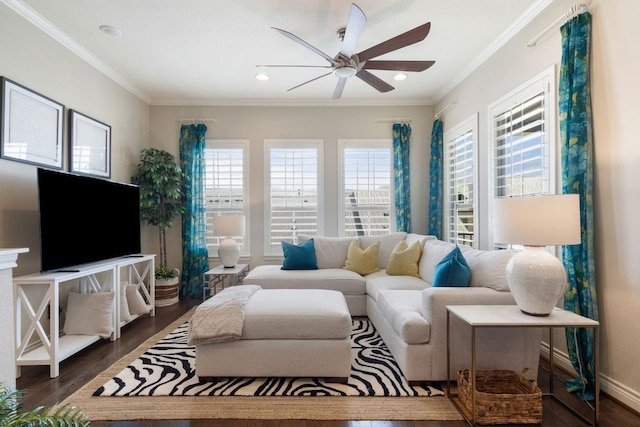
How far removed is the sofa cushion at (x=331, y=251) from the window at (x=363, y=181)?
558 millimetres

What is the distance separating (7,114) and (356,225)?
160 inches

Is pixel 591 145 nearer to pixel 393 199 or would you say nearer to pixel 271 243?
pixel 393 199

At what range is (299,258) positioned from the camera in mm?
4277

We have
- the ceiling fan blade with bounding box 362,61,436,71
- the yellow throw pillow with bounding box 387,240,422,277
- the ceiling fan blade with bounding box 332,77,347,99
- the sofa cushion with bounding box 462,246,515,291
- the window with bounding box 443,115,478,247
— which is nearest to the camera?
the sofa cushion with bounding box 462,246,515,291

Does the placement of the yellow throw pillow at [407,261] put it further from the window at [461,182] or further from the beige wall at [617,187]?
the beige wall at [617,187]

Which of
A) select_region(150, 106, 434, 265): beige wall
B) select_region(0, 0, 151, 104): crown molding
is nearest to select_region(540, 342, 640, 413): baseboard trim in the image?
select_region(150, 106, 434, 265): beige wall

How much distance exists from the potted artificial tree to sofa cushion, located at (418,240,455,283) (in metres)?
3.28

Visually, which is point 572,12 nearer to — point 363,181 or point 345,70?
point 345,70

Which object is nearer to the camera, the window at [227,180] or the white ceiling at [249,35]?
the white ceiling at [249,35]

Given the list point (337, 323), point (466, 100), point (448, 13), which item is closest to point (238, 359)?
point (337, 323)

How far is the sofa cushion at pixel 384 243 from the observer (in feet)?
14.4

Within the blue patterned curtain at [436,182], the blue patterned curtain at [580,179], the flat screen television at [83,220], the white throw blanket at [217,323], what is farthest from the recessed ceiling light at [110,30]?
the blue patterned curtain at [436,182]

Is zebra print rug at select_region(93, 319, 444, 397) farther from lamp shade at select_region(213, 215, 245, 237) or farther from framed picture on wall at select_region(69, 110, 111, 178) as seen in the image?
framed picture on wall at select_region(69, 110, 111, 178)

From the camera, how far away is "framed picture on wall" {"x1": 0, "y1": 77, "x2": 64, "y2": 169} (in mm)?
2623
